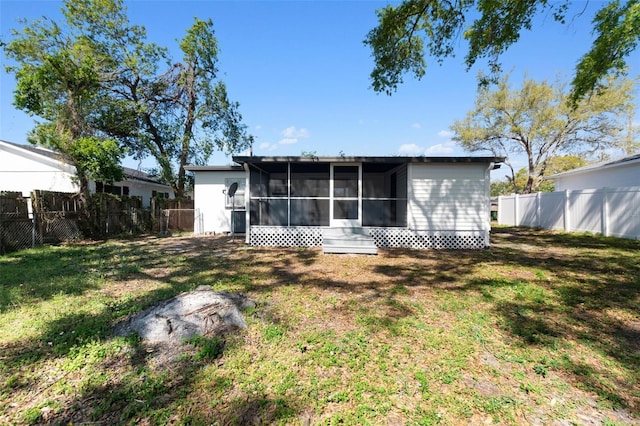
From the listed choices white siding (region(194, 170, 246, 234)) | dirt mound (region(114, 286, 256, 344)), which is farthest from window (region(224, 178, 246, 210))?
dirt mound (region(114, 286, 256, 344))

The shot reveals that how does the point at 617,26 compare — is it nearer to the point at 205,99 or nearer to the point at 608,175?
the point at 608,175

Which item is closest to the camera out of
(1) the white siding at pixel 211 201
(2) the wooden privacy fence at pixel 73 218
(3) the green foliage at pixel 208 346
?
(3) the green foliage at pixel 208 346

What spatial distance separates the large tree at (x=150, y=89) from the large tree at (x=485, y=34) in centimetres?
1171

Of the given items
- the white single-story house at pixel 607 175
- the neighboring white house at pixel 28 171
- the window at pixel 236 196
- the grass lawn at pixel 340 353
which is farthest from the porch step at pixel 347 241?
the neighboring white house at pixel 28 171

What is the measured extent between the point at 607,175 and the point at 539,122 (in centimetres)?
975

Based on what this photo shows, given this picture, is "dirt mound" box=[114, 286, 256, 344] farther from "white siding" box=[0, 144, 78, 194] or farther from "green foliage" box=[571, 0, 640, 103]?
"white siding" box=[0, 144, 78, 194]

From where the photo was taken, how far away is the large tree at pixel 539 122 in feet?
64.2

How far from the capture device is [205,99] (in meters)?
18.2

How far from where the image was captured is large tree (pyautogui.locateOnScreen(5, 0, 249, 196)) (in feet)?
51.0

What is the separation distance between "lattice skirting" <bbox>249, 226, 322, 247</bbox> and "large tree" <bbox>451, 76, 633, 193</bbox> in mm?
19563

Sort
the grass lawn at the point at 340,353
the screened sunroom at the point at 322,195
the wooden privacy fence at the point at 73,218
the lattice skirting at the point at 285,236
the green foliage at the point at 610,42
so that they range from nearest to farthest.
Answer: the grass lawn at the point at 340,353
the green foliage at the point at 610,42
the wooden privacy fence at the point at 73,218
the lattice skirting at the point at 285,236
the screened sunroom at the point at 322,195

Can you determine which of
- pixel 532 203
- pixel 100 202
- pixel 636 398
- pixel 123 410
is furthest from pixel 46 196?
pixel 532 203

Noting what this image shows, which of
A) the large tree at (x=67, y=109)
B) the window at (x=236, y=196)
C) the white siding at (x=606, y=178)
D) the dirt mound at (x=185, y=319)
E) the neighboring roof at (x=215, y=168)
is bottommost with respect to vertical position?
the dirt mound at (x=185, y=319)

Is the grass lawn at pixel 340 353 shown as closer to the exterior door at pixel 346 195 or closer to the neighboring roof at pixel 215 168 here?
the exterior door at pixel 346 195
